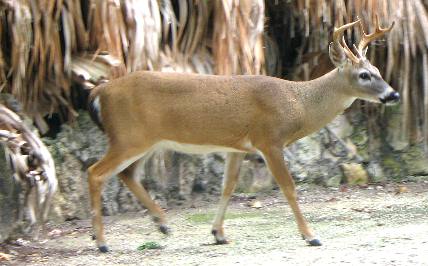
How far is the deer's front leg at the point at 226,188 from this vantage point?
7.85 m

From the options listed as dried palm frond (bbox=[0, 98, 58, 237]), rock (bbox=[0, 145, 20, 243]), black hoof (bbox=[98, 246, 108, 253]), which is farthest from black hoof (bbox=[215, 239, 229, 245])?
rock (bbox=[0, 145, 20, 243])

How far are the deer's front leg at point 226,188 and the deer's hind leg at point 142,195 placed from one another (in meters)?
0.43

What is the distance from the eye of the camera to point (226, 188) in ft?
26.6

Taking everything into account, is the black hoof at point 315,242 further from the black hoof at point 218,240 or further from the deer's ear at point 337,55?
the deer's ear at point 337,55

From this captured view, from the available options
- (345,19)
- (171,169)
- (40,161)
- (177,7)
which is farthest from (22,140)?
(345,19)

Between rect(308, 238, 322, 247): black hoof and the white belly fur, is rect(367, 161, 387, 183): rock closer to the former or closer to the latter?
the white belly fur

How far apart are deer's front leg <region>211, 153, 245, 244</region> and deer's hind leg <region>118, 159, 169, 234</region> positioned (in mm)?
433

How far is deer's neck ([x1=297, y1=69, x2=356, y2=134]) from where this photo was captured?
325 inches

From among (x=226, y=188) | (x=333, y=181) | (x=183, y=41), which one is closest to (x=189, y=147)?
(x=226, y=188)

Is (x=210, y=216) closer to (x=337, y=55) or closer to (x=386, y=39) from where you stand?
(x=337, y=55)

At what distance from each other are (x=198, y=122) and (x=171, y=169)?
Result: 2026mm

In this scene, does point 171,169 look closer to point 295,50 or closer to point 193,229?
point 193,229

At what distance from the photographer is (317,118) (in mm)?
8297

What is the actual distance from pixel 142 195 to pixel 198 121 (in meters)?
0.77
